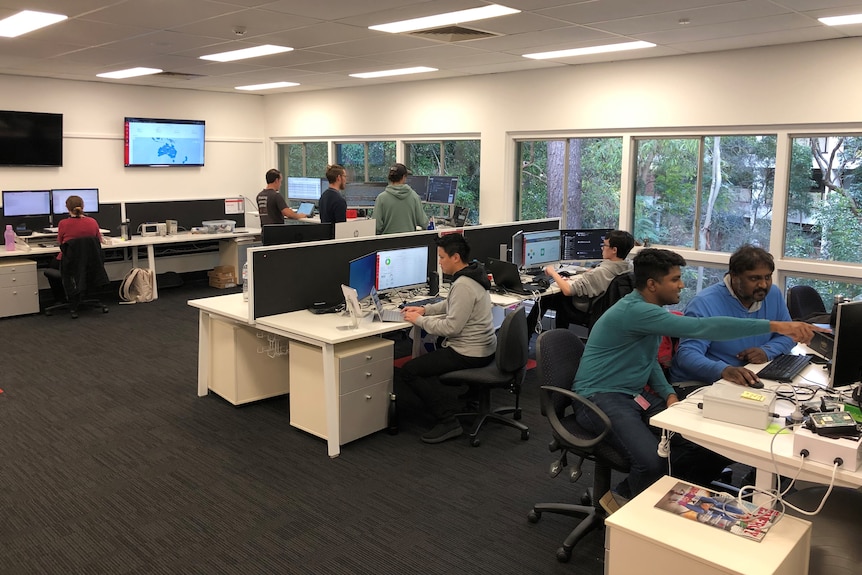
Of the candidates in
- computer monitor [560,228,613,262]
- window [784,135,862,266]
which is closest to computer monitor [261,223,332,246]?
computer monitor [560,228,613,262]

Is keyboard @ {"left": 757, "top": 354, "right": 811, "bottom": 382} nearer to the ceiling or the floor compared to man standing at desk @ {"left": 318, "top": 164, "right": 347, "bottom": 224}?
nearer to the floor

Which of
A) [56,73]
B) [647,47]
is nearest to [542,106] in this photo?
[647,47]

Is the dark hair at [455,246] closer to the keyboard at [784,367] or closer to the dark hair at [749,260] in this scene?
the dark hair at [749,260]

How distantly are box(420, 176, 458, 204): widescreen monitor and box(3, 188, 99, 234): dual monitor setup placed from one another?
4.04 meters

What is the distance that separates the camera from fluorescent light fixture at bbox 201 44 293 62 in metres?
6.07

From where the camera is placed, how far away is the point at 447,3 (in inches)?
168

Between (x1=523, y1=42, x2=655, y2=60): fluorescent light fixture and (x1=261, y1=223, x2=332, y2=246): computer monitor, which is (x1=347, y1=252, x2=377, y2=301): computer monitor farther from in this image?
(x1=523, y1=42, x2=655, y2=60): fluorescent light fixture

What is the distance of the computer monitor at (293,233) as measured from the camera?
4.82 meters

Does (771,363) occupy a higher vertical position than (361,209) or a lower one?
lower

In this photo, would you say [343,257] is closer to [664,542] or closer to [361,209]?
[664,542]

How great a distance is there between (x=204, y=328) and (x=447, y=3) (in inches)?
107

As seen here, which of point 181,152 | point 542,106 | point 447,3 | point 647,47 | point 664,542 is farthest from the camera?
point 181,152

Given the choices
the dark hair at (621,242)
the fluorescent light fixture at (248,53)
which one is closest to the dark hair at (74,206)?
the fluorescent light fixture at (248,53)

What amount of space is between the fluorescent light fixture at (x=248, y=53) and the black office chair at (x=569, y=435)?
4188 millimetres
